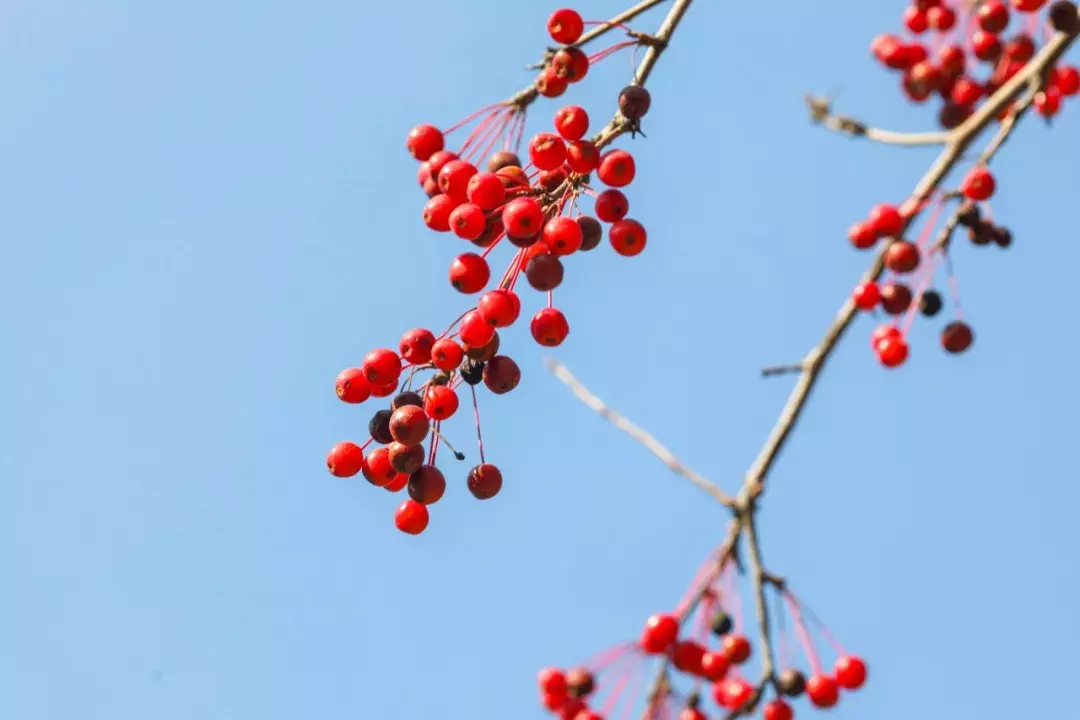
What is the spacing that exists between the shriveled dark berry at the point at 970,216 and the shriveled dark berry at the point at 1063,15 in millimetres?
719

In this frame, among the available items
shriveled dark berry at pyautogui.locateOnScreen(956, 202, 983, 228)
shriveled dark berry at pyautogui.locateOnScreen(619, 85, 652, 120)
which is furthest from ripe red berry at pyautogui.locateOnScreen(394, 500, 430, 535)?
shriveled dark berry at pyautogui.locateOnScreen(956, 202, 983, 228)

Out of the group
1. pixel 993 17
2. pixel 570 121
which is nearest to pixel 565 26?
pixel 570 121

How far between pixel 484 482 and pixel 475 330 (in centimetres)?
67

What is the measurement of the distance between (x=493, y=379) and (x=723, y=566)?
1572 millimetres

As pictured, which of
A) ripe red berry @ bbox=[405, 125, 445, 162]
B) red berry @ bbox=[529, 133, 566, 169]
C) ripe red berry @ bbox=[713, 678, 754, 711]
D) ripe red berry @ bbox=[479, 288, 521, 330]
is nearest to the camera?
ripe red berry @ bbox=[713, 678, 754, 711]

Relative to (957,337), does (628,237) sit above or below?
above

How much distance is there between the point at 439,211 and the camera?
13.7 feet

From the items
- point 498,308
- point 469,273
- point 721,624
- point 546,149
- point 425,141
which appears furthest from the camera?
point 425,141

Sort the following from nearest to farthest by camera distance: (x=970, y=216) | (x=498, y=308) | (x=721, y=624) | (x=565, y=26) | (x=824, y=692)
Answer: (x=721, y=624)
(x=824, y=692)
(x=970, y=216)
(x=498, y=308)
(x=565, y=26)

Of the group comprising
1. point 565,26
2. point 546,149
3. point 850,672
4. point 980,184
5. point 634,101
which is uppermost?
point 565,26

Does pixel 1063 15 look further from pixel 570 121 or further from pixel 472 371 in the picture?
pixel 472 371

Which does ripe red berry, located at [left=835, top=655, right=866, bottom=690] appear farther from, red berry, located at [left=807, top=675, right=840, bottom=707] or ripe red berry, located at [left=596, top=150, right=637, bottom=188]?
ripe red berry, located at [left=596, top=150, right=637, bottom=188]

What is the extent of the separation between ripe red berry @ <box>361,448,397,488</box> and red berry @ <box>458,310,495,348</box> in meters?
0.54

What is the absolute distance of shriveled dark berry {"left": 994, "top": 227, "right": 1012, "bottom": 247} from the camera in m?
3.83
